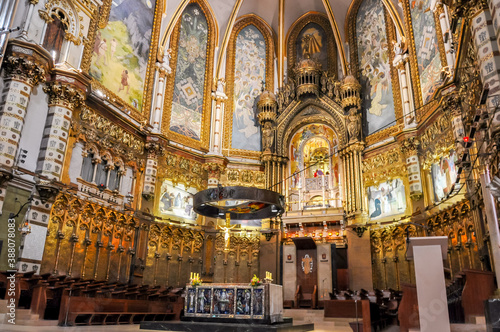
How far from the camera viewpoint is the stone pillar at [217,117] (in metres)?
24.7

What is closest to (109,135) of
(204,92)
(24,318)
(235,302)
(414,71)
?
(204,92)

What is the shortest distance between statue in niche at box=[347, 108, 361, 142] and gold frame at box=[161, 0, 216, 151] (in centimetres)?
877

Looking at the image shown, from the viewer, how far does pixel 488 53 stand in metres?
10.9

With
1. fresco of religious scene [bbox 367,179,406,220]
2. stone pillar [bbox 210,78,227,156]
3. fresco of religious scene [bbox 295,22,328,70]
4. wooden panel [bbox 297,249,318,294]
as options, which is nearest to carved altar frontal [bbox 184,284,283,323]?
wooden panel [bbox 297,249,318,294]

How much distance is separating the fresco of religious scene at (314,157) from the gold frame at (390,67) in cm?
282

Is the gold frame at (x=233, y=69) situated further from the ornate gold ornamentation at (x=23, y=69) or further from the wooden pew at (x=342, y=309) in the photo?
the ornate gold ornamentation at (x=23, y=69)

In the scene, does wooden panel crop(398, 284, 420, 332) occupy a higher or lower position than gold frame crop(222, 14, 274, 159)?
lower

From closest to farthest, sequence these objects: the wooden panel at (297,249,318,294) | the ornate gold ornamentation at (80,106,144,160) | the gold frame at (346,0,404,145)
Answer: the ornate gold ornamentation at (80,106,144,160)
the wooden panel at (297,249,318,294)
the gold frame at (346,0,404,145)

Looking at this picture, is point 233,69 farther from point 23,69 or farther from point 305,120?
point 23,69

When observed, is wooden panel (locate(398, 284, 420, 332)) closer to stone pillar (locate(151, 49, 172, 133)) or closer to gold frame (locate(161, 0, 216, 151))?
stone pillar (locate(151, 49, 172, 133))

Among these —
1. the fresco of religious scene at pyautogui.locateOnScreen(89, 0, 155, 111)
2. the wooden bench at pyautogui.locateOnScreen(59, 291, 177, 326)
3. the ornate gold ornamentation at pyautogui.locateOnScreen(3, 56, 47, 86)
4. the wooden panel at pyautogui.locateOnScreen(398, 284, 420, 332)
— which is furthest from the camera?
the fresco of religious scene at pyautogui.locateOnScreen(89, 0, 155, 111)

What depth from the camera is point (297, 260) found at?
68.4ft

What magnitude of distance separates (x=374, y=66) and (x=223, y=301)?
59.9ft

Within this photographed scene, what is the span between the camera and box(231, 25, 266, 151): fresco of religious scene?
2591 cm
